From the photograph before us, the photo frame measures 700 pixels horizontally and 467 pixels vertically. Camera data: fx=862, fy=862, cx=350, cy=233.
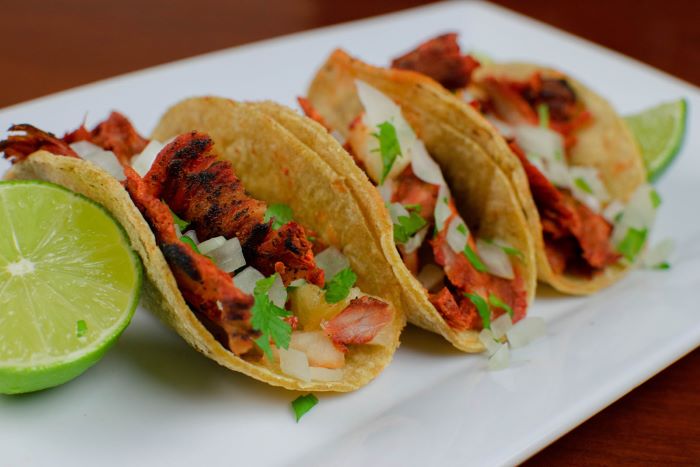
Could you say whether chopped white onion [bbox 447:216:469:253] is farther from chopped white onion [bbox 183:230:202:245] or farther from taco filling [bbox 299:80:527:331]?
chopped white onion [bbox 183:230:202:245]

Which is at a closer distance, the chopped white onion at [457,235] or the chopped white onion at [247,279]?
the chopped white onion at [247,279]

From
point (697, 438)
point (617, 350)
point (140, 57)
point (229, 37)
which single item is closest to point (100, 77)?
point (140, 57)

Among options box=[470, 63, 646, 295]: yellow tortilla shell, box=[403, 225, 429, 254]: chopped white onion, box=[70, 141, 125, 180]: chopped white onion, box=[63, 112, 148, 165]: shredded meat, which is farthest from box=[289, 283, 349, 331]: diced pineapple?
box=[470, 63, 646, 295]: yellow tortilla shell

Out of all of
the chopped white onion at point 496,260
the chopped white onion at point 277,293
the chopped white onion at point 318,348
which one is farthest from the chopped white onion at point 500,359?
the chopped white onion at point 277,293

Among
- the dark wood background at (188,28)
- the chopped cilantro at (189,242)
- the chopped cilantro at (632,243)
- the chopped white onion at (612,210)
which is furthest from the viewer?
the dark wood background at (188,28)

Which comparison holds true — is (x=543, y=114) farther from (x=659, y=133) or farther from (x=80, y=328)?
(x=80, y=328)

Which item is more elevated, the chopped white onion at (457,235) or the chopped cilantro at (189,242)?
the chopped cilantro at (189,242)

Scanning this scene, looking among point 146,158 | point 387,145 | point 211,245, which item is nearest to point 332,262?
point 211,245

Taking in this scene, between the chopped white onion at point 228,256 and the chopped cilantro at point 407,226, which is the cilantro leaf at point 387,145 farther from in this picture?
the chopped white onion at point 228,256
